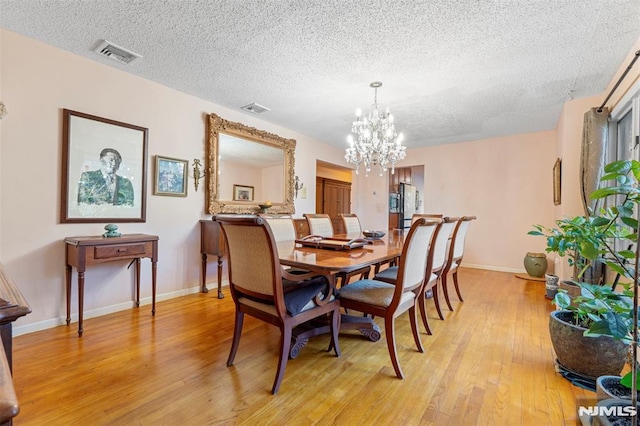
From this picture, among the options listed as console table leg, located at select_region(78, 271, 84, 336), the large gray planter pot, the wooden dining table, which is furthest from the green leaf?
console table leg, located at select_region(78, 271, 84, 336)

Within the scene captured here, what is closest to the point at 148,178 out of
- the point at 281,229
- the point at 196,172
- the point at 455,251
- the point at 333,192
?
the point at 196,172

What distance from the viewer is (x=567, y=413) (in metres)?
1.44

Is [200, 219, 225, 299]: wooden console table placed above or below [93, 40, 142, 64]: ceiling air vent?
below

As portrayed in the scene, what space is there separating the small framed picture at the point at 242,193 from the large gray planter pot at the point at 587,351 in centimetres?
348

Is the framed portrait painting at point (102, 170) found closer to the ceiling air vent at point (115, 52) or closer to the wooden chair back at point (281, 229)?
the ceiling air vent at point (115, 52)

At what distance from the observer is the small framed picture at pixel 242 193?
3.85 m

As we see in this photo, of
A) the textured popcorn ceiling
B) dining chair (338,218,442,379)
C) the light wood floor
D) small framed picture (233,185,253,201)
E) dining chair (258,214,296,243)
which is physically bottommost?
the light wood floor

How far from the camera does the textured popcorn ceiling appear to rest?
1896mm

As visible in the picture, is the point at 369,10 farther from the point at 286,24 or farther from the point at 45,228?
the point at 45,228

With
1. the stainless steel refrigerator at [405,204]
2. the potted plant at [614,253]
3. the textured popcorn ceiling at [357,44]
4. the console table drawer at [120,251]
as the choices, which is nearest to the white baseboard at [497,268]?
the stainless steel refrigerator at [405,204]

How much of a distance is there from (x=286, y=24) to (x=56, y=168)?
89.7 inches

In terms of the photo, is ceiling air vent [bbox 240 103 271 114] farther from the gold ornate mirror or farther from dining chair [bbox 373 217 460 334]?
dining chair [bbox 373 217 460 334]

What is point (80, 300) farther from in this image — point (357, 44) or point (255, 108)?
point (357, 44)

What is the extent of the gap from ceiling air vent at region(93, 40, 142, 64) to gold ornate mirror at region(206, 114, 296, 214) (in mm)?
1045
